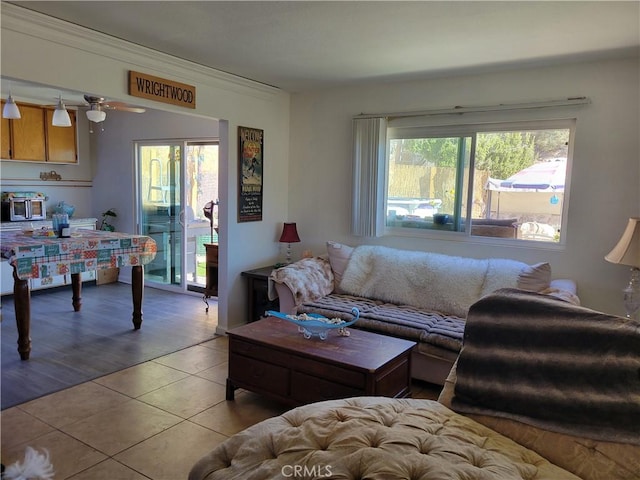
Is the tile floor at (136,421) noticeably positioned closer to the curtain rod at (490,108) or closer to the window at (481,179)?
the window at (481,179)

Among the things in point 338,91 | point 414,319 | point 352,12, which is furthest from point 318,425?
point 338,91

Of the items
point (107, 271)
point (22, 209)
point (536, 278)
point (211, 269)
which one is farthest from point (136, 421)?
point (107, 271)

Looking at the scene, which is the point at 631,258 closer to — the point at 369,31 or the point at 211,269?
the point at 369,31

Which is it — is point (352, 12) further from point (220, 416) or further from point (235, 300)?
point (235, 300)

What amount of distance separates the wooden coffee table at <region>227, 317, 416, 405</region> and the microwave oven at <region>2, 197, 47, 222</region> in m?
3.94

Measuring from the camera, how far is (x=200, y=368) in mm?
3557

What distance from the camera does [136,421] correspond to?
2.75 meters

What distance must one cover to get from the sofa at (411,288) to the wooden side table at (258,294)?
0.31 m

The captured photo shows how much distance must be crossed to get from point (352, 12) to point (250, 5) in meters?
0.55

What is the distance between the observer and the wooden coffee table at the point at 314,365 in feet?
8.36

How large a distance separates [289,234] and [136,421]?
2.34 m

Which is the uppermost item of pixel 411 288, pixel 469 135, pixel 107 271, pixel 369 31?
pixel 369 31

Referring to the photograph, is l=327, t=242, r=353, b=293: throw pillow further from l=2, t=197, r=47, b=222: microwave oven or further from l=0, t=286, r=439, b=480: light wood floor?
l=2, t=197, r=47, b=222: microwave oven

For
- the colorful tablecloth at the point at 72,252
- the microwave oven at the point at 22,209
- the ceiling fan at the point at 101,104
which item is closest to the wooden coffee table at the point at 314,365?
the colorful tablecloth at the point at 72,252
